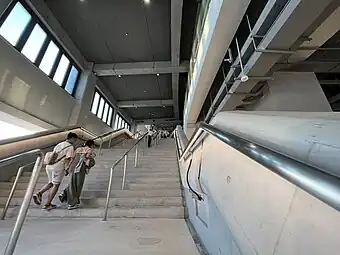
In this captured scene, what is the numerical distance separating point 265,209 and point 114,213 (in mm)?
2797

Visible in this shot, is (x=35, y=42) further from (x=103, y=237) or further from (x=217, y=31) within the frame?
(x=103, y=237)

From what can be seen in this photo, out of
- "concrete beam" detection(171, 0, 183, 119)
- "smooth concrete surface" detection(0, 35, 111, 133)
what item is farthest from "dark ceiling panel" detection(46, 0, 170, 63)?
"smooth concrete surface" detection(0, 35, 111, 133)

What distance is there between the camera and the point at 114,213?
3.31 meters

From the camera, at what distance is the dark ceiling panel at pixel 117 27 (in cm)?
761

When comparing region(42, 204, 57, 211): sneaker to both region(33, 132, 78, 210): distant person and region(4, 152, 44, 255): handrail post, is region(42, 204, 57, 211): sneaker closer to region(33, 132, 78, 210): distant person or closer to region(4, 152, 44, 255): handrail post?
region(33, 132, 78, 210): distant person

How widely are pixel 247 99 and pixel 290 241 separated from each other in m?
6.11

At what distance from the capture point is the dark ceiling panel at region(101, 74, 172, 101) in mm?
12836

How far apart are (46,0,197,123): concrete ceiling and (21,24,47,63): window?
97 centimetres

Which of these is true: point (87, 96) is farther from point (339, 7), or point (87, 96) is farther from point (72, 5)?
point (339, 7)

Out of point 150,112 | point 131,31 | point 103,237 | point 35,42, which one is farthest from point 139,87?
point 103,237

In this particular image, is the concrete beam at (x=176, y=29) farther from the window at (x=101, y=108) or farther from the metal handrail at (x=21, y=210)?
the metal handrail at (x=21, y=210)

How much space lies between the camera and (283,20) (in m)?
3.34

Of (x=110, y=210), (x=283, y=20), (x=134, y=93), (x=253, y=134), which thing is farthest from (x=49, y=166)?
(x=134, y=93)

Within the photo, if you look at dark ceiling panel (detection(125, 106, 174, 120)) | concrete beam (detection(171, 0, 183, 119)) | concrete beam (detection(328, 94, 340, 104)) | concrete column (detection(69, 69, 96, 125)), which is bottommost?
concrete beam (detection(328, 94, 340, 104))
